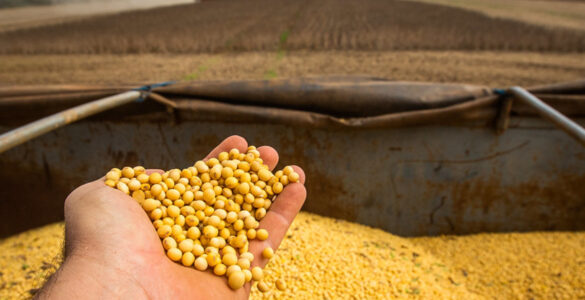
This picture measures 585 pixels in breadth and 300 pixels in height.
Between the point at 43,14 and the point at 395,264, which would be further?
the point at 43,14

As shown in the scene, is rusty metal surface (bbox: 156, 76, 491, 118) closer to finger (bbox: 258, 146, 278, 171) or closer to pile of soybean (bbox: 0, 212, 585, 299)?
finger (bbox: 258, 146, 278, 171)

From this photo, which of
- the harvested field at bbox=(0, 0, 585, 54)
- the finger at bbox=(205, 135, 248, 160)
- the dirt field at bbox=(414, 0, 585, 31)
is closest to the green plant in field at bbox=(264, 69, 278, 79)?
the harvested field at bbox=(0, 0, 585, 54)

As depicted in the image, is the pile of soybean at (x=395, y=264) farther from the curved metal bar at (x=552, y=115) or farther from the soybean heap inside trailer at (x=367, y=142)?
the curved metal bar at (x=552, y=115)

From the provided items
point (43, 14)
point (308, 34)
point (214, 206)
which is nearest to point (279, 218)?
point (214, 206)

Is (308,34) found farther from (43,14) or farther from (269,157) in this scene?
(43,14)

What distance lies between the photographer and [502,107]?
224 centimetres

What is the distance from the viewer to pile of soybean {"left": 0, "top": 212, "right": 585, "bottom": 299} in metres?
1.93

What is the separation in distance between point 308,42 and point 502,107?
6973 mm

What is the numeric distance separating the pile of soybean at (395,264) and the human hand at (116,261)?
0.59 m

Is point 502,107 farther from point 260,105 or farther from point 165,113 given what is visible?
point 165,113

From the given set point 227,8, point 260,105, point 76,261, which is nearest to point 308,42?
point 260,105

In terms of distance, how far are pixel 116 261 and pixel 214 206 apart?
525mm

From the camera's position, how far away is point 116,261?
119cm

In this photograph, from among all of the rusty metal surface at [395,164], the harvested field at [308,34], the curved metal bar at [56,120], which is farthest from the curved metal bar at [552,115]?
the harvested field at [308,34]
